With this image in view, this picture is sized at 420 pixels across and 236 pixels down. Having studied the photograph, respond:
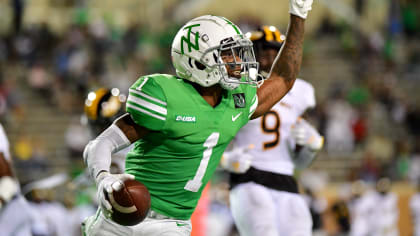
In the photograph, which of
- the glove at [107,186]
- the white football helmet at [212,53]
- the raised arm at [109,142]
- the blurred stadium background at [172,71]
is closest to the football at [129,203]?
the glove at [107,186]

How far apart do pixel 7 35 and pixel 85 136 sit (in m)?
3.56

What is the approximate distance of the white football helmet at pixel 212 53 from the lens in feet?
12.6

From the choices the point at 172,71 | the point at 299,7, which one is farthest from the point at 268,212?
the point at 172,71

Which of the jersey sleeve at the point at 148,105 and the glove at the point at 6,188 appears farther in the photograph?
the glove at the point at 6,188

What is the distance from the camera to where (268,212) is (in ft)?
16.7

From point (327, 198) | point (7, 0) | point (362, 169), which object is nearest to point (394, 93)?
point (362, 169)

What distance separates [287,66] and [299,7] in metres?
0.34

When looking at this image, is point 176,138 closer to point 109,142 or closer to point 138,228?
point 109,142

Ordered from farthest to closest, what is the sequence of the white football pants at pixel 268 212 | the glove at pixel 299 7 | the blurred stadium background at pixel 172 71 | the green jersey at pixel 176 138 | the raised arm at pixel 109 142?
1. the blurred stadium background at pixel 172 71
2. the white football pants at pixel 268 212
3. the glove at pixel 299 7
4. the green jersey at pixel 176 138
5. the raised arm at pixel 109 142

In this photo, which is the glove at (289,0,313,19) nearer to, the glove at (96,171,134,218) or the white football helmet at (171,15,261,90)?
→ the white football helmet at (171,15,261,90)

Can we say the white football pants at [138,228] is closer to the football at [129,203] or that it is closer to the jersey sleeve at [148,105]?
the football at [129,203]

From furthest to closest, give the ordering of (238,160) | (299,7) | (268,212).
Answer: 1. (238,160)
2. (268,212)
3. (299,7)

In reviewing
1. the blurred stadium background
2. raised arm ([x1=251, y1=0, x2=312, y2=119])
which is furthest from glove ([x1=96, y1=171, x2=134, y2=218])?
the blurred stadium background

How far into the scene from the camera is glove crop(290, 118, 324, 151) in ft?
17.3
